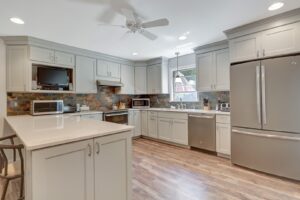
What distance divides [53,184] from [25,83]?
9.42ft

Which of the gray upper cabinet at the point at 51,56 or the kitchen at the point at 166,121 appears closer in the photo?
the kitchen at the point at 166,121

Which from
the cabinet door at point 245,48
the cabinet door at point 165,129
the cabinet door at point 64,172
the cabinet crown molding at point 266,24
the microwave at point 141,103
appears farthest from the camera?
the microwave at point 141,103

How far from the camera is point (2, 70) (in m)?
3.32

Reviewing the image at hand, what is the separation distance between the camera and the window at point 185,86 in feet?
15.9

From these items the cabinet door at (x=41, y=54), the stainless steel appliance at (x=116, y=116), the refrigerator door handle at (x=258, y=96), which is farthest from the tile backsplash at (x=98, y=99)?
the refrigerator door handle at (x=258, y=96)

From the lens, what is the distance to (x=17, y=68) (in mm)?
3396

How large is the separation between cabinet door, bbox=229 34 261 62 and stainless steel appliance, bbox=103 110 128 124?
120 inches

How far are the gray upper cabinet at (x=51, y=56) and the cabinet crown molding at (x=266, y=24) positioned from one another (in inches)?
136

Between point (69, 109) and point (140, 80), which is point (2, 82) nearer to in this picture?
point (69, 109)

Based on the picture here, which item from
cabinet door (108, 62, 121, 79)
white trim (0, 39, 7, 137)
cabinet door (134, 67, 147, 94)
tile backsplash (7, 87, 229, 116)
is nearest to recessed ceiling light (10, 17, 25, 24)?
white trim (0, 39, 7, 137)

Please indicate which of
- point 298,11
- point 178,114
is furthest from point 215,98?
point 298,11

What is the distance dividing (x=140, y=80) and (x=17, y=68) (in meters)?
3.18

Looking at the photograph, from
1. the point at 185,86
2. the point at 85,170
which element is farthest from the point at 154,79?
the point at 85,170

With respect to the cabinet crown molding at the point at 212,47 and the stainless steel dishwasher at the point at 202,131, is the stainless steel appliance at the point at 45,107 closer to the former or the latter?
the stainless steel dishwasher at the point at 202,131
